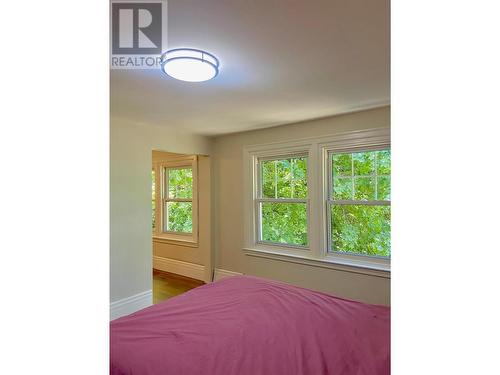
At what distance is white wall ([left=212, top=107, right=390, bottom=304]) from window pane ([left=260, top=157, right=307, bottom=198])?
33 cm

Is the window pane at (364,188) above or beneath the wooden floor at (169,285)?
above

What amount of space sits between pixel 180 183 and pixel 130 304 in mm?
2361

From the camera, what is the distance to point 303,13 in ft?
4.61

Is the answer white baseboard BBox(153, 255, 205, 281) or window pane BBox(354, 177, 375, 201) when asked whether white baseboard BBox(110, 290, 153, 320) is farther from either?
window pane BBox(354, 177, 375, 201)

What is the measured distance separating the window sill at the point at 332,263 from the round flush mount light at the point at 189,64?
2512mm

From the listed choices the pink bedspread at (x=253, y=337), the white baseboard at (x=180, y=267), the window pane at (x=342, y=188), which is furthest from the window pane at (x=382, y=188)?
the white baseboard at (x=180, y=267)

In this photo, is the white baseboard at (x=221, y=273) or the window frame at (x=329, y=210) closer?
the window frame at (x=329, y=210)

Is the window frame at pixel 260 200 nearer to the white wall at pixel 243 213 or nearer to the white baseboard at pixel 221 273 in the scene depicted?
the white wall at pixel 243 213

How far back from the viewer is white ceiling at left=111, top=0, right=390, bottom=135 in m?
1.40

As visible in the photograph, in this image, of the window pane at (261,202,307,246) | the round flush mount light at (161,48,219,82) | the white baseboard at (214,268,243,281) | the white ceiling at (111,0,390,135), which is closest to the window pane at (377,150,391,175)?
the white ceiling at (111,0,390,135)

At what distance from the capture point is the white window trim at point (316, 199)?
3.16m

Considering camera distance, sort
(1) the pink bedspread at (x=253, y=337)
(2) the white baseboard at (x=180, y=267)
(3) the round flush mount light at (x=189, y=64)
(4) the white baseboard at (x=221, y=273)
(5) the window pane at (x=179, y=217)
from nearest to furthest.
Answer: (1) the pink bedspread at (x=253, y=337)
(3) the round flush mount light at (x=189, y=64)
(4) the white baseboard at (x=221, y=273)
(2) the white baseboard at (x=180, y=267)
(5) the window pane at (x=179, y=217)
